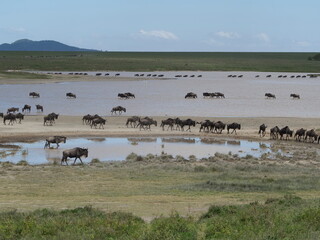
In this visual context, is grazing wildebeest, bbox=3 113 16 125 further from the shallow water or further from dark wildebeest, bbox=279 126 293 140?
dark wildebeest, bbox=279 126 293 140

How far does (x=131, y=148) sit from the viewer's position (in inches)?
1215

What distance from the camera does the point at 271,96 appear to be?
61.0m

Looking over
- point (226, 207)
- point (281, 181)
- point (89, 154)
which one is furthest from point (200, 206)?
point (89, 154)

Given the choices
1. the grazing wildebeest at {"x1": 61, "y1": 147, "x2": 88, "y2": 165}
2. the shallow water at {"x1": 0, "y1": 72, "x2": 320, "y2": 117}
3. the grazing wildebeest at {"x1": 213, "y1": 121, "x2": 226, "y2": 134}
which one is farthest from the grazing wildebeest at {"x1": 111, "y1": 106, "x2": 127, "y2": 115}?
the grazing wildebeest at {"x1": 61, "y1": 147, "x2": 88, "y2": 165}

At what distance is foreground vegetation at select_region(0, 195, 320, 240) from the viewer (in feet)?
33.9

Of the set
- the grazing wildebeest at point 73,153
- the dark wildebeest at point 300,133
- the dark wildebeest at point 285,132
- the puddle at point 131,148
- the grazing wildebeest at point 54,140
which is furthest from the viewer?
the dark wildebeest at point 285,132

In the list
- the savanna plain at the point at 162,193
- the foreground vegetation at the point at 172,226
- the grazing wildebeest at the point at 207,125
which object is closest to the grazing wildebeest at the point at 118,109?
the savanna plain at the point at 162,193

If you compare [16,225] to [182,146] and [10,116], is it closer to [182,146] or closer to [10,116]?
[182,146]

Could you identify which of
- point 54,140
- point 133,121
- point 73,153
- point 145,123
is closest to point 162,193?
point 73,153

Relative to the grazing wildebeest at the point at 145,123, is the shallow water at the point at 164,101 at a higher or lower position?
lower

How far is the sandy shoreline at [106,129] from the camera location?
34.1 m

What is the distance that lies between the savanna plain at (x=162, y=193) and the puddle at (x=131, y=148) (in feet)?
2.09

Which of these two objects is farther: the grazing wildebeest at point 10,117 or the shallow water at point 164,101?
the shallow water at point 164,101

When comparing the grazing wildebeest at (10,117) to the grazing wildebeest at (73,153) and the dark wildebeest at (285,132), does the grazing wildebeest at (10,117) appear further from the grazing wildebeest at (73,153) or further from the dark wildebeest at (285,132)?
the dark wildebeest at (285,132)
